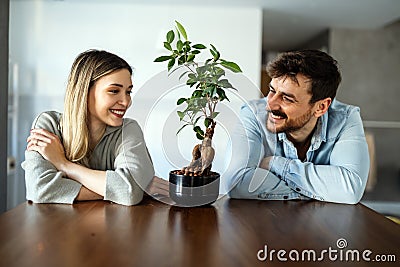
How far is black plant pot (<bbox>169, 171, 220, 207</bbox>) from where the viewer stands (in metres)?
0.72

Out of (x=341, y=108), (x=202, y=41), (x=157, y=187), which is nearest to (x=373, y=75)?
(x=341, y=108)

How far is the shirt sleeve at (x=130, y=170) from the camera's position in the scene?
0.71 meters

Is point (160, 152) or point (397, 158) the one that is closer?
point (160, 152)

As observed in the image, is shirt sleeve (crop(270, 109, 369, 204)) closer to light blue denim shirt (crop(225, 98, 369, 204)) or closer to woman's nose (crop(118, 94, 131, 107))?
light blue denim shirt (crop(225, 98, 369, 204))

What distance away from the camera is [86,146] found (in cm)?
75

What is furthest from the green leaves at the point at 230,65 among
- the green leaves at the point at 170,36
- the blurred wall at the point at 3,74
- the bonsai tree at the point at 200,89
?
the blurred wall at the point at 3,74

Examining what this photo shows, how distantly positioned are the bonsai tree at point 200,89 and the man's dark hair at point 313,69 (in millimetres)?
81

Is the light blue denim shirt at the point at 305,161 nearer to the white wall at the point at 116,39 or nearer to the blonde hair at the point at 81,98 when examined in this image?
the white wall at the point at 116,39

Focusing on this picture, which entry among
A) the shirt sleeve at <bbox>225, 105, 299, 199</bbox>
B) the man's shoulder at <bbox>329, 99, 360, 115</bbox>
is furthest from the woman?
the man's shoulder at <bbox>329, 99, 360, 115</bbox>

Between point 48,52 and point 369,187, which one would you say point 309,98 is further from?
point 48,52

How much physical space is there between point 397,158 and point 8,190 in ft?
2.58

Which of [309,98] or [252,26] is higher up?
[252,26]

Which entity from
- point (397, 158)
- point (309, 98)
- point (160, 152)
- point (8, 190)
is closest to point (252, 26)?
point (309, 98)

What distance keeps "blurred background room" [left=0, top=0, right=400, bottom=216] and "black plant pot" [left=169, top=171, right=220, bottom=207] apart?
0.04 m
